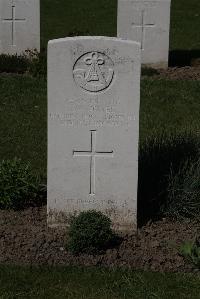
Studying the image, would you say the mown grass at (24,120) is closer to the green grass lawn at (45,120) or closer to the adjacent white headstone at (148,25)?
the green grass lawn at (45,120)

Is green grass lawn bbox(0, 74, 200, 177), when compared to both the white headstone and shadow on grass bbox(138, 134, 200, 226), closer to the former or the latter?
shadow on grass bbox(138, 134, 200, 226)

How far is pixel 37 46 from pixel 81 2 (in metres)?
9.49

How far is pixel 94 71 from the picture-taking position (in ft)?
20.0

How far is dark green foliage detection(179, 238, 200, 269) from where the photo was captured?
18.7 feet

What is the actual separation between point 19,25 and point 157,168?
23.5 feet

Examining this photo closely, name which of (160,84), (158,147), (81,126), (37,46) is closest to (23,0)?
(37,46)

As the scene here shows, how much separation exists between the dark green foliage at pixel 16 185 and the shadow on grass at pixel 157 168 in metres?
0.96

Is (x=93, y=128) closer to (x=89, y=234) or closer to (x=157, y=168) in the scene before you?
(x=89, y=234)

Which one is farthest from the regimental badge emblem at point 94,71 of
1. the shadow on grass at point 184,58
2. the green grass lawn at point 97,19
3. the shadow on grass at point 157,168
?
the green grass lawn at point 97,19

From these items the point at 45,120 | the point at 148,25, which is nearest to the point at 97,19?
the point at 148,25

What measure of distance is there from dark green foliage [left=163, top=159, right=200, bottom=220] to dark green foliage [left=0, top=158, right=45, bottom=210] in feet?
3.94

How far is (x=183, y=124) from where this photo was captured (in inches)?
393

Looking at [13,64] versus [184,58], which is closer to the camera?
[13,64]

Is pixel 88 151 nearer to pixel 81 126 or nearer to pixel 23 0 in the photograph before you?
pixel 81 126
